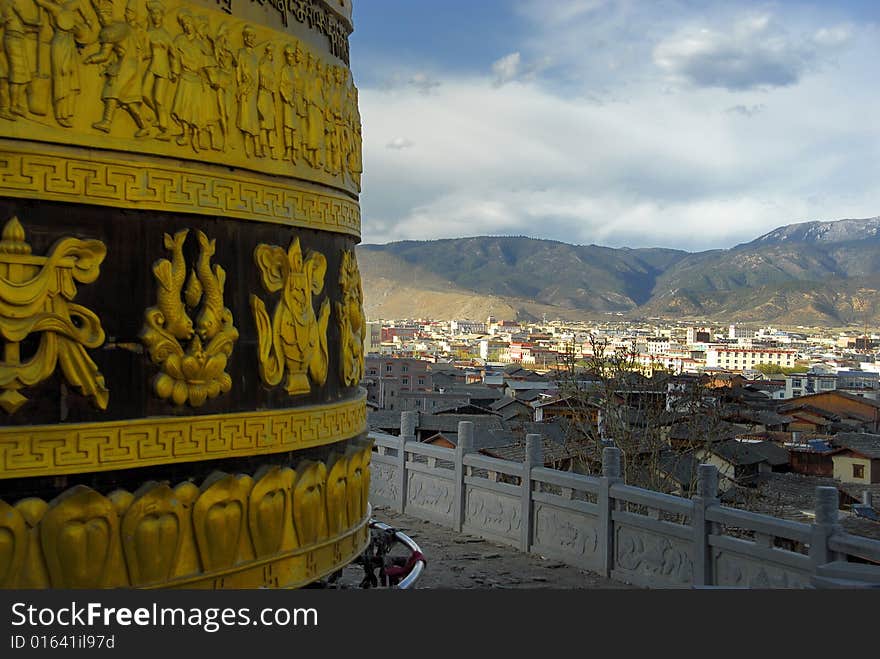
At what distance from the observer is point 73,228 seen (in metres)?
5.09

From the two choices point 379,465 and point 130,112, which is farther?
point 379,465

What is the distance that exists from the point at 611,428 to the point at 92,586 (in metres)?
15.6

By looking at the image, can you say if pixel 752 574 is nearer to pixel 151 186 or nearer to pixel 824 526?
pixel 824 526

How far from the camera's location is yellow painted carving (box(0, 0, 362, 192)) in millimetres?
5027

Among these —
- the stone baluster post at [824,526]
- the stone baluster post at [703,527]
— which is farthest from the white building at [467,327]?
the stone baluster post at [824,526]

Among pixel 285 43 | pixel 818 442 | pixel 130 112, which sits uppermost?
pixel 285 43

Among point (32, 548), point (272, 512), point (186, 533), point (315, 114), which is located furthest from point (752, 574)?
point (32, 548)

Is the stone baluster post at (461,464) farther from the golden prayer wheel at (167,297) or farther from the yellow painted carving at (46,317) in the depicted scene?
the yellow painted carving at (46,317)

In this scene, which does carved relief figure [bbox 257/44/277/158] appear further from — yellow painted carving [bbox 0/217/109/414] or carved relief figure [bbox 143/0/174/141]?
yellow painted carving [bbox 0/217/109/414]

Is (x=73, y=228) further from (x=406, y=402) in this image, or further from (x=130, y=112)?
(x=406, y=402)

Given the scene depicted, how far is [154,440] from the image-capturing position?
530 centimetres

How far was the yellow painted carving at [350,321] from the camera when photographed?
681 cm

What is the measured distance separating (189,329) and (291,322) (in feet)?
2.70

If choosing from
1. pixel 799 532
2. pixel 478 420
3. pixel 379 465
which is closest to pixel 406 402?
pixel 478 420
